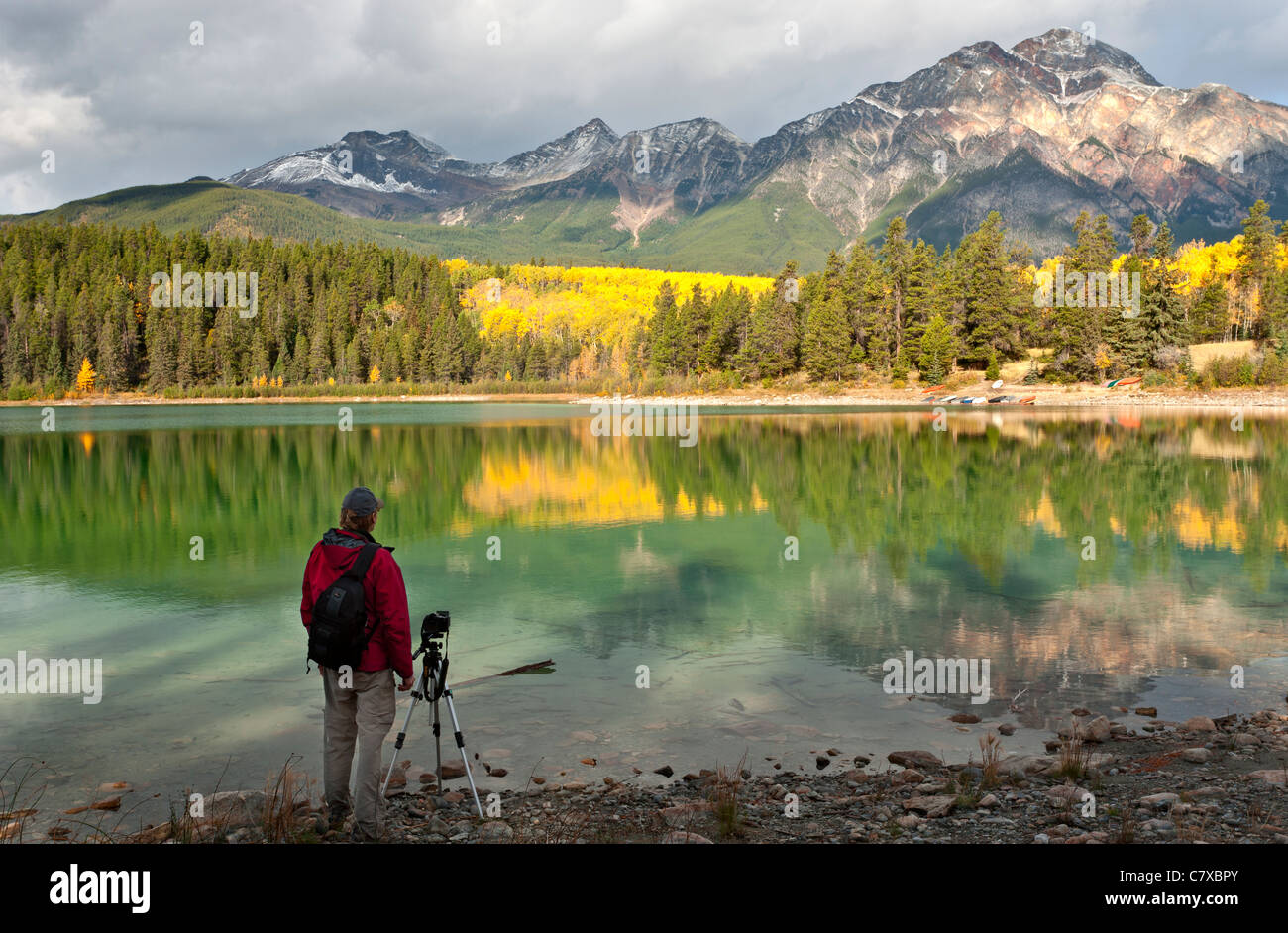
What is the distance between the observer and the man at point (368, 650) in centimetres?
633

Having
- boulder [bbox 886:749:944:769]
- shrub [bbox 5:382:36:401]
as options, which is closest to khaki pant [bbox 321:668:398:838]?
boulder [bbox 886:749:944:769]

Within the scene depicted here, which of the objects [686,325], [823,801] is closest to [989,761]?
[823,801]

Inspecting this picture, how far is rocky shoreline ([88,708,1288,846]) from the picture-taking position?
6.39 m

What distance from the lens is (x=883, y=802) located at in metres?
7.21

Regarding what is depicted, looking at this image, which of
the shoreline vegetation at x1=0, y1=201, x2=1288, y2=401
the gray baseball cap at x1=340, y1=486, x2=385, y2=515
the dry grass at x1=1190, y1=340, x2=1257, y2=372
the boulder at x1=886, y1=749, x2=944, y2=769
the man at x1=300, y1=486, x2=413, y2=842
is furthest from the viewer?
the shoreline vegetation at x1=0, y1=201, x2=1288, y2=401

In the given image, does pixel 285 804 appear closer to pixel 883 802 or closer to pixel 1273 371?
pixel 883 802

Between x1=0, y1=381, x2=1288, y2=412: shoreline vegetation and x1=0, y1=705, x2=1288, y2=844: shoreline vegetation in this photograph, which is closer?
x1=0, y1=705, x2=1288, y2=844: shoreline vegetation

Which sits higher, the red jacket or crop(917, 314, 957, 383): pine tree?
crop(917, 314, 957, 383): pine tree

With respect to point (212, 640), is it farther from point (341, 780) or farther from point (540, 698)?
point (341, 780)

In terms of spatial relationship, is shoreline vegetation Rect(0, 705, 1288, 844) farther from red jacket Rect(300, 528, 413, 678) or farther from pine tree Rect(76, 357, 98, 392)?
pine tree Rect(76, 357, 98, 392)

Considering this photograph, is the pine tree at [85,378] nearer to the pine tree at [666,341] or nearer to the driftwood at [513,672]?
the pine tree at [666,341]

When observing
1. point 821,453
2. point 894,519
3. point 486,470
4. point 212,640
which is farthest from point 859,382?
point 212,640

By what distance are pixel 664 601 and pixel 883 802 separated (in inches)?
335

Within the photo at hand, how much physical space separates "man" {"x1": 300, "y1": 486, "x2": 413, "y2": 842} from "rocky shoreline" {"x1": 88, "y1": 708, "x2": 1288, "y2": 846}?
46 centimetres
